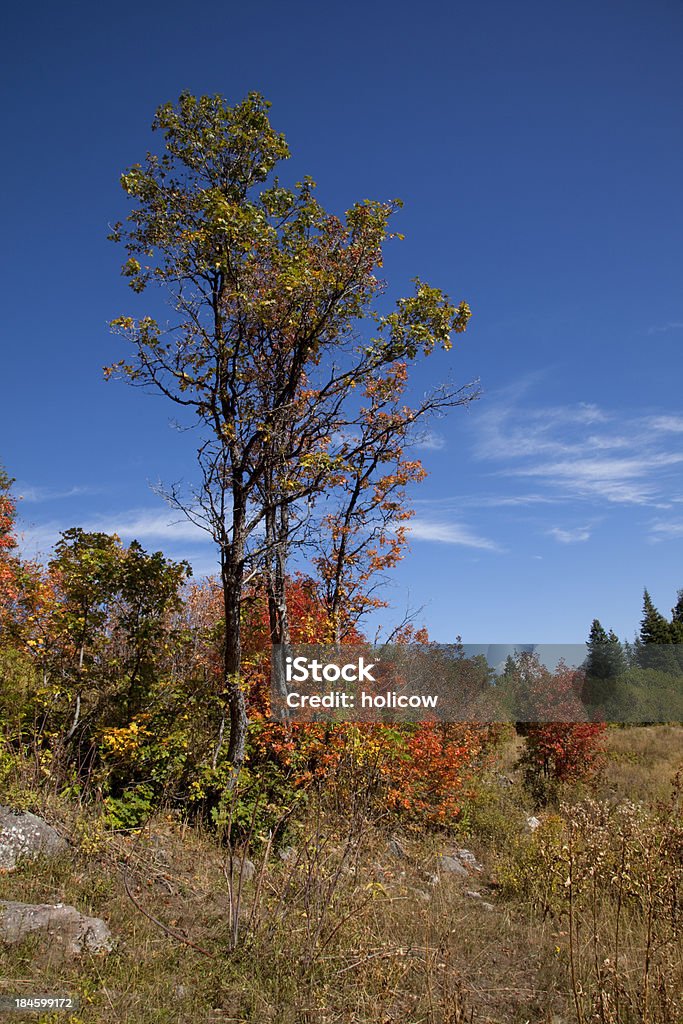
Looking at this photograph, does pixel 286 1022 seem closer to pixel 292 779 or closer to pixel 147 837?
pixel 147 837

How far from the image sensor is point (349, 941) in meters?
5.28

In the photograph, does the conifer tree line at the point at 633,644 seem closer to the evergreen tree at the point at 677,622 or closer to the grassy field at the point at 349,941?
the evergreen tree at the point at 677,622

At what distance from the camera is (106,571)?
10484 mm

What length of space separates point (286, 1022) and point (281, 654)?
8153 mm

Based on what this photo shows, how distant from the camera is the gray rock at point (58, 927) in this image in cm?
517

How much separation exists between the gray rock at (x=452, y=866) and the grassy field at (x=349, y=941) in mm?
2521

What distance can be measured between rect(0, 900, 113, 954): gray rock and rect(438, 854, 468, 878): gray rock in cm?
659

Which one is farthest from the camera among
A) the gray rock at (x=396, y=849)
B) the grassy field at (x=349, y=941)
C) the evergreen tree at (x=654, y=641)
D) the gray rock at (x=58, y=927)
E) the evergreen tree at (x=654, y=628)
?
the evergreen tree at (x=654, y=628)

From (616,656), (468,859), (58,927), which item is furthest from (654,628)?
(58,927)

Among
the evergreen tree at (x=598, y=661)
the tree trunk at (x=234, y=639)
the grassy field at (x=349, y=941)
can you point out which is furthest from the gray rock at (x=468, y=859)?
the evergreen tree at (x=598, y=661)

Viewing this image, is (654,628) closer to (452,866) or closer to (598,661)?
(598,661)

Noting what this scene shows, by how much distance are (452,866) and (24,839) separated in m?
7.15

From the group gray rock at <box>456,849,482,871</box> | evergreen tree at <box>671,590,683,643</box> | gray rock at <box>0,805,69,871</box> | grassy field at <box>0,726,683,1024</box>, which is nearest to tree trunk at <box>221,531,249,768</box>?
grassy field at <box>0,726,683,1024</box>

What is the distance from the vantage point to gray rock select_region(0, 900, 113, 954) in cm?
517
